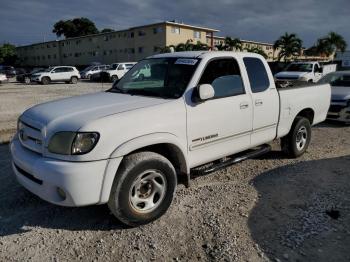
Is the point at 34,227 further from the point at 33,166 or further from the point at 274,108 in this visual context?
the point at 274,108

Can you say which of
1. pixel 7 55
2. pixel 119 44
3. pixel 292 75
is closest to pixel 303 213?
pixel 292 75

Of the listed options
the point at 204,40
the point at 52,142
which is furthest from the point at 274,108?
the point at 204,40

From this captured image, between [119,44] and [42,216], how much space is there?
176ft

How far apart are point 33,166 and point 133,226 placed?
1.20 metres

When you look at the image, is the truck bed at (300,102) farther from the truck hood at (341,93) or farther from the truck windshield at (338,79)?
the truck windshield at (338,79)

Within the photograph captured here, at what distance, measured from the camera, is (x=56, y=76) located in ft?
94.7

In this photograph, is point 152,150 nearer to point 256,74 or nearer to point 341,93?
point 256,74

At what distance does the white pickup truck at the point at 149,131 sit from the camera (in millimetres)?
3059

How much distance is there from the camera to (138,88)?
438 centimetres

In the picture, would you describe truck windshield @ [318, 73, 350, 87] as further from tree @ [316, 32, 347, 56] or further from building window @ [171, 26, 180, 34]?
tree @ [316, 32, 347, 56]

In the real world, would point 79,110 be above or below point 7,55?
below

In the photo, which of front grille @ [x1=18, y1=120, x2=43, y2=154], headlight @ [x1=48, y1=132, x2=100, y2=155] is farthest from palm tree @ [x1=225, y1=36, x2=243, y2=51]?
headlight @ [x1=48, y1=132, x2=100, y2=155]

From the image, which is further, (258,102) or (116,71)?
(116,71)

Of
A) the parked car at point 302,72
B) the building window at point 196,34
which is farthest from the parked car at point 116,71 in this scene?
the building window at point 196,34
